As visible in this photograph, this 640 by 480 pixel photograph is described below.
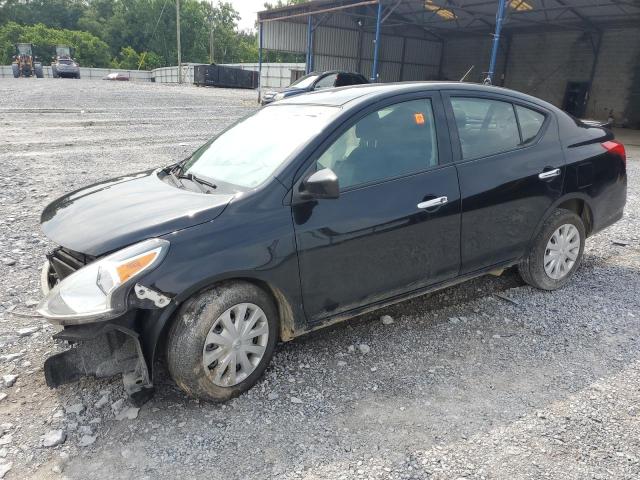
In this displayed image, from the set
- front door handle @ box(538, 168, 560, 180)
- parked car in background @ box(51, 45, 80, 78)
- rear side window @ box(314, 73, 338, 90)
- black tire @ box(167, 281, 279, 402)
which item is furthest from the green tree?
black tire @ box(167, 281, 279, 402)

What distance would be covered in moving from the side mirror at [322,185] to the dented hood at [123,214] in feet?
1.51

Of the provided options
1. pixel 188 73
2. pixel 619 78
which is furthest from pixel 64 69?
pixel 619 78

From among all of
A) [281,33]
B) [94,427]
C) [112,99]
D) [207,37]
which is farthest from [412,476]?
[207,37]

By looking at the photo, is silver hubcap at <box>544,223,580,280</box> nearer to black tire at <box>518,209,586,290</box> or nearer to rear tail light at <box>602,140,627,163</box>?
black tire at <box>518,209,586,290</box>

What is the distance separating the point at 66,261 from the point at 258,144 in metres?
1.36

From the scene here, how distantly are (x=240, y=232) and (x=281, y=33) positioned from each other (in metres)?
25.7

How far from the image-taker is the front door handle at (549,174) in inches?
149

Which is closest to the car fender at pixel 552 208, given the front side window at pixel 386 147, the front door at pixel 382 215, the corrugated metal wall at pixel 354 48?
the front door at pixel 382 215

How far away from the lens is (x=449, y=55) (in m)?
32.1

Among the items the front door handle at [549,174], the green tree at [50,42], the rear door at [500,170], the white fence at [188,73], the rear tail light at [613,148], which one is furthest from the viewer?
the green tree at [50,42]

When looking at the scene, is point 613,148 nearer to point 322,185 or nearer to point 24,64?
point 322,185

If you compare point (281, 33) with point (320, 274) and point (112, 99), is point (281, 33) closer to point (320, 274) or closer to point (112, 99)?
point (112, 99)

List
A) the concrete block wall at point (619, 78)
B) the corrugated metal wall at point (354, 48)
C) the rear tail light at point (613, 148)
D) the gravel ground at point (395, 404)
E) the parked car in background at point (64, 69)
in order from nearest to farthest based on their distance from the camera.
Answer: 1. the gravel ground at point (395, 404)
2. the rear tail light at point (613, 148)
3. the concrete block wall at point (619, 78)
4. the corrugated metal wall at point (354, 48)
5. the parked car in background at point (64, 69)

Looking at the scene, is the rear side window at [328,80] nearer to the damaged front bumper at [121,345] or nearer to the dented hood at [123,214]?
the dented hood at [123,214]
